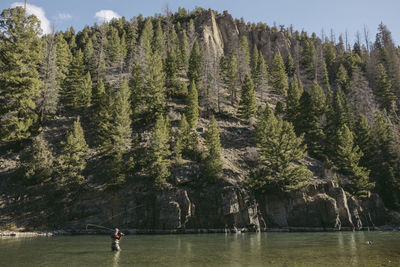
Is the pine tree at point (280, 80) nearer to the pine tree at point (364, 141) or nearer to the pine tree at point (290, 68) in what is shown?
the pine tree at point (290, 68)

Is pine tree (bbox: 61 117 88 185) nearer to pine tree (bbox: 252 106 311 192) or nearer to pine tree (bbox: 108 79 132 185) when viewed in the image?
pine tree (bbox: 108 79 132 185)

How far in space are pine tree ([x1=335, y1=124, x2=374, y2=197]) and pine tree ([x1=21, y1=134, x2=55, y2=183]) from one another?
4872cm

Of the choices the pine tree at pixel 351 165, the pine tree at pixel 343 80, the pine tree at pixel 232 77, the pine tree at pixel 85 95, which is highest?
the pine tree at pixel 343 80

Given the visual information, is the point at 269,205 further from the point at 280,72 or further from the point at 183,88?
the point at 280,72

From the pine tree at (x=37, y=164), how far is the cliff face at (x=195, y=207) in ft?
6.00

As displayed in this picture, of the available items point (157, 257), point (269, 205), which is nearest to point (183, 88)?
point (269, 205)

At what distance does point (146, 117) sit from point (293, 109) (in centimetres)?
3183

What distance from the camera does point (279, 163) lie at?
143 ft

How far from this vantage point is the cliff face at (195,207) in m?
38.9

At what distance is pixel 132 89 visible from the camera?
59.8 metres

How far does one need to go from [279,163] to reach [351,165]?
13.0 metres

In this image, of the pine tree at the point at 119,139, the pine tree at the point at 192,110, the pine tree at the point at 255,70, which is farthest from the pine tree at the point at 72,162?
the pine tree at the point at 255,70

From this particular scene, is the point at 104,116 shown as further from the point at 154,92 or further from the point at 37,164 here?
the point at 37,164

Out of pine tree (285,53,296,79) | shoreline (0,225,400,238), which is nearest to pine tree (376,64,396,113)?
pine tree (285,53,296,79)
